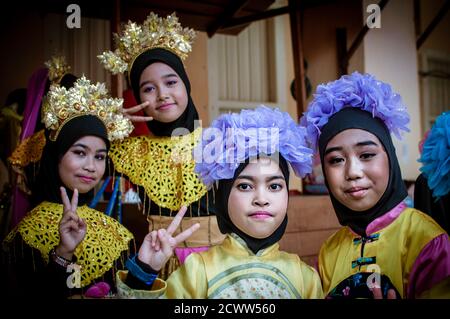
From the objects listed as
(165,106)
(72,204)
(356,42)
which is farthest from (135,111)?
(356,42)

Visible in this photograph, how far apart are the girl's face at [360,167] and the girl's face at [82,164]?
0.64 metres

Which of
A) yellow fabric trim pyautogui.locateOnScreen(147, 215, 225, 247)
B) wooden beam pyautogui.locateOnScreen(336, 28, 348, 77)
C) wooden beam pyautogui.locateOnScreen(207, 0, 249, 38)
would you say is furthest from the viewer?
wooden beam pyautogui.locateOnScreen(207, 0, 249, 38)

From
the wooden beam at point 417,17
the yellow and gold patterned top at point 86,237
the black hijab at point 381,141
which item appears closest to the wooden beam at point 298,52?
the wooden beam at point 417,17

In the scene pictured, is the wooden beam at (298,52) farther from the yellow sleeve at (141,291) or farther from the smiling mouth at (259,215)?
the yellow sleeve at (141,291)

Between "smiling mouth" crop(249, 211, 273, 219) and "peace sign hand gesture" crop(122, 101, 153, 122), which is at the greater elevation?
"peace sign hand gesture" crop(122, 101, 153, 122)

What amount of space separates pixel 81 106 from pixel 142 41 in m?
0.27

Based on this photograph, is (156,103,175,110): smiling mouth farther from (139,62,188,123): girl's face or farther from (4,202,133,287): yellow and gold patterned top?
(4,202,133,287): yellow and gold patterned top

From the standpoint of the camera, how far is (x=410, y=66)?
62.7 inches

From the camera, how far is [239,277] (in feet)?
3.54

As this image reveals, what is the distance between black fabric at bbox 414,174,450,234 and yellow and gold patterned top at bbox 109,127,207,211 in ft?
2.06

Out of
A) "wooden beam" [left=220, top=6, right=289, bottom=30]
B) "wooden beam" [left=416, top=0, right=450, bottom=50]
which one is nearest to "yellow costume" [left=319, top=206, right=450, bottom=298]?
"wooden beam" [left=416, top=0, right=450, bottom=50]

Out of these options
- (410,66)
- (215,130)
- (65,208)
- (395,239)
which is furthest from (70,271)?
(410,66)

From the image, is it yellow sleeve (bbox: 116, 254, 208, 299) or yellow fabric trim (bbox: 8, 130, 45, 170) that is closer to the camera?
yellow sleeve (bbox: 116, 254, 208, 299)

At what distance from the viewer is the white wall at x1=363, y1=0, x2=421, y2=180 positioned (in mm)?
1529
